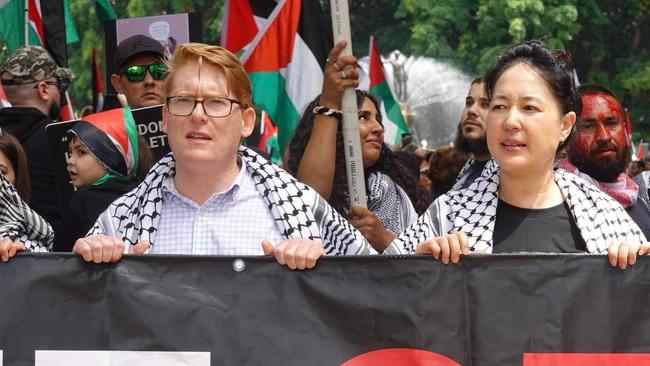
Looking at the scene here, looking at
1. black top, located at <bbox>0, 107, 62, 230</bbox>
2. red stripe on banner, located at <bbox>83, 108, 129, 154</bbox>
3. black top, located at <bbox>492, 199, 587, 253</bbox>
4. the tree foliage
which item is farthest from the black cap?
the tree foliage

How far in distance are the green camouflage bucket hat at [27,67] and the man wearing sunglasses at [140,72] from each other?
1.21ft

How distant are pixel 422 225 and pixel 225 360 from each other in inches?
30.0

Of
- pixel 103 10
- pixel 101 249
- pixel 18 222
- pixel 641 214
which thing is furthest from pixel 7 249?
pixel 103 10

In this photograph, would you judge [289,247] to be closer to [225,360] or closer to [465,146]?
[225,360]

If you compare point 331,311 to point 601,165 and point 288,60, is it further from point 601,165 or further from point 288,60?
point 288,60

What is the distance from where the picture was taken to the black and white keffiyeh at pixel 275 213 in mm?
3574

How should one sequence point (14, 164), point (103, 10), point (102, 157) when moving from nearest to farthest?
1. point (102, 157)
2. point (14, 164)
3. point (103, 10)

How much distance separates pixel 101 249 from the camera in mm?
3248

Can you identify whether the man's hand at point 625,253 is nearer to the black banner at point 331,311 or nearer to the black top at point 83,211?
the black banner at point 331,311

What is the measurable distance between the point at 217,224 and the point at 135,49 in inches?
106

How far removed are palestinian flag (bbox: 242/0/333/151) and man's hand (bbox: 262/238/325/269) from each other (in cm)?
293

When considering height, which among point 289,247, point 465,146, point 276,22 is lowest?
point 289,247

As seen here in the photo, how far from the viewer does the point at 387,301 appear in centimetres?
327

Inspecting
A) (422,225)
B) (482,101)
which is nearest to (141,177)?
(422,225)
